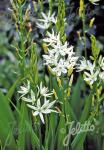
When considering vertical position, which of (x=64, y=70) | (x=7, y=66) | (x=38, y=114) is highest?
(x=64, y=70)

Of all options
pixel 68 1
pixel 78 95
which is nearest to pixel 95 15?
pixel 68 1

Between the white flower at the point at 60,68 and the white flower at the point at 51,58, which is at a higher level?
the white flower at the point at 51,58

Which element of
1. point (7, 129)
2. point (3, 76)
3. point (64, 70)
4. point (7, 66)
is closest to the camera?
point (64, 70)

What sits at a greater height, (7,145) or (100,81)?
(100,81)

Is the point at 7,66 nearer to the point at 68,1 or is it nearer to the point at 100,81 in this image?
the point at 68,1

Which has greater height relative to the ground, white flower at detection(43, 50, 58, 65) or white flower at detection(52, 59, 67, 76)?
white flower at detection(43, 50, 58, 65)

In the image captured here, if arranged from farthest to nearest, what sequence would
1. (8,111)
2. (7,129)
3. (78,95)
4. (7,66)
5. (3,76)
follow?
(7,66) < (3,76) < (78,95) < (8,111) < (7,129)

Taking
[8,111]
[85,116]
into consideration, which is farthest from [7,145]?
[85,116]

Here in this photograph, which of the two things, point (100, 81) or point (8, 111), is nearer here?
point (100, 81)

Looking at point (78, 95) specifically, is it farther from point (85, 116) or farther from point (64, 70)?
point (64, 70)
